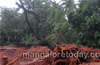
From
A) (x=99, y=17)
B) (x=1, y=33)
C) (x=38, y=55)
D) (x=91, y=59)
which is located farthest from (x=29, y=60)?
(x=1, y=33)

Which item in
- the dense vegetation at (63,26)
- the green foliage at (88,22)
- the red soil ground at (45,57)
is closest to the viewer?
the red soil ground at (45,57)

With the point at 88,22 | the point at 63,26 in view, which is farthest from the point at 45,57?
the point at 63,26

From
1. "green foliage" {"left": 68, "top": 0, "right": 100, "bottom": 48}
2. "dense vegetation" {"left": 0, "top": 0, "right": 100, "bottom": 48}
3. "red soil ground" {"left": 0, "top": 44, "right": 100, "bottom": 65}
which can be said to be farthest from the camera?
"dense vegetation" {"left": 0, "top": 0, "right": 100, "bottom": 48}

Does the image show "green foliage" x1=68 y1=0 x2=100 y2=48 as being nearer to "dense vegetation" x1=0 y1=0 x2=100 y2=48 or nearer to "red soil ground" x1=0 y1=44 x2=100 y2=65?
"dense vegetation" x1=0 y1=0 x2=100 y2=48

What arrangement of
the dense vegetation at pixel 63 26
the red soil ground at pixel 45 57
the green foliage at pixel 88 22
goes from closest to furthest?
the red soil ground at pixel 45 57
the green foliage at pixel 88 22
the dense vegetation at pixel 63 26

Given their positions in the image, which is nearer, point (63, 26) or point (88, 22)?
point (88, 22)

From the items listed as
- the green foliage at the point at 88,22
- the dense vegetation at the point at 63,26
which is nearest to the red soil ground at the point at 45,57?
the dense vegetation at the point at 63,26

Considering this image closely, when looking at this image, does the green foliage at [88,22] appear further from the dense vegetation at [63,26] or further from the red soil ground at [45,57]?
the red soil ground at [45,57]

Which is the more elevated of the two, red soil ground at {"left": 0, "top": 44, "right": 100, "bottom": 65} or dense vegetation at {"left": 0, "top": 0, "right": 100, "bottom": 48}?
dense vegetation at {"left": 0, "top": 0, "right": 100, "bottom": 48}

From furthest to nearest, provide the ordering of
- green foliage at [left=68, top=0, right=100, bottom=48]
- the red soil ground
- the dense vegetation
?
the dense vegetation < green foliage at [left=68, top=0, right=100, bottom=48] < the red soil ground

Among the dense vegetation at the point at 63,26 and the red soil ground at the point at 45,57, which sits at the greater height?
the dense vegetation at the point at 63,26

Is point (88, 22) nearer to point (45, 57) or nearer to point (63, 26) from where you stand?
point (63, 26)

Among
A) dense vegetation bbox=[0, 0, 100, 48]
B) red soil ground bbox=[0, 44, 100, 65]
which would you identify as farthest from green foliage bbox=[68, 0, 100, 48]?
red soil ground bbox=[0, 44, 100, 65]

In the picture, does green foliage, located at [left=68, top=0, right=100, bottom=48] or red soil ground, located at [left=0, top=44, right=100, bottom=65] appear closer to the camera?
red soil ground, located at [left=0, top=44, right=100, bottom=65]
